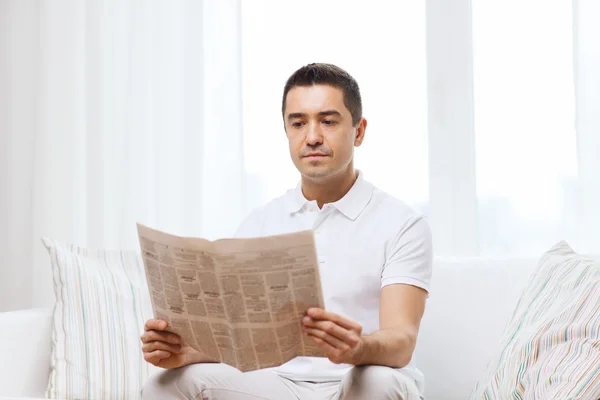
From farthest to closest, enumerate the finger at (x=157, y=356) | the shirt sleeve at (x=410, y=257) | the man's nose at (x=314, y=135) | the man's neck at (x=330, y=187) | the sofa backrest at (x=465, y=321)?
1. the sofa backrest at (x=465, y=321)
2. the man's neck at (x=330, y=187)
3. the man's nose at (x=314, y=135)
4. the shirt sleeve at (x=410, y=257)
5. the finger at (x=157, y=356)

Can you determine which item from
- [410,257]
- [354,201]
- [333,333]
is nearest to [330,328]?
[333,333]

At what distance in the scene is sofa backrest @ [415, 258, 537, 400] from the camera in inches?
73.8

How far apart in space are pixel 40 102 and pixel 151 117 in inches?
18.1

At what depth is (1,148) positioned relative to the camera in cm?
293

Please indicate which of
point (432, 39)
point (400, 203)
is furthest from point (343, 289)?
point (432, 39)

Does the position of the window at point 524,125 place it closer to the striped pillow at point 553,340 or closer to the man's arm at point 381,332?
the striped pillow at point 553,340

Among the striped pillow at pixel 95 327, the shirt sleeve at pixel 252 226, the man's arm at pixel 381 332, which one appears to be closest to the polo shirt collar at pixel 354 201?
the shirt sleeve at pixel 252 226

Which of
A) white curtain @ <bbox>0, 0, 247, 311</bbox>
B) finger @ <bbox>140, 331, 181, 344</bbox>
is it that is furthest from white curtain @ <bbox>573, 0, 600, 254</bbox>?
finger @ <bbox>140, 331, 181, 344</bbox>

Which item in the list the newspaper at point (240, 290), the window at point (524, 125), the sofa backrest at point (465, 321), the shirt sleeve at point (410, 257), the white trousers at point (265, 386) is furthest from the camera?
the window at point (524, 125)

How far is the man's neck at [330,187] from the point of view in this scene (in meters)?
1.77

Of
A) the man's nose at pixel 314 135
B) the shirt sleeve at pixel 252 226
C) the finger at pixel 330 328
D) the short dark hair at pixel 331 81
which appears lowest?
the finger at pixel 330 328

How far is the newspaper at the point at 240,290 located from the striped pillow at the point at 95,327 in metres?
0.76

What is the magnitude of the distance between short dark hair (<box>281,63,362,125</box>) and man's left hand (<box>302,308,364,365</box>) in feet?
2.16

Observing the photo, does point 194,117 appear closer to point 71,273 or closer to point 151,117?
point 151,117
